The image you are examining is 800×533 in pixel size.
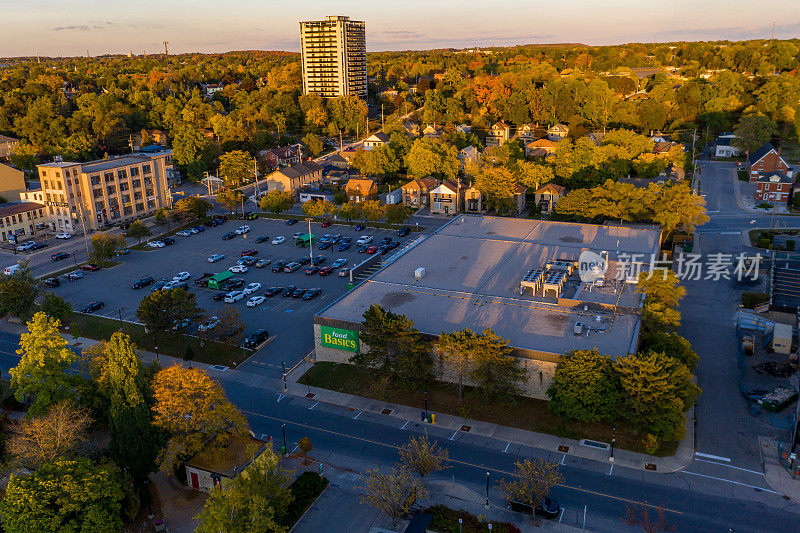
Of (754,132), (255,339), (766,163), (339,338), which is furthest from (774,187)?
(255,339)

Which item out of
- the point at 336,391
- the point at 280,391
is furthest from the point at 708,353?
the point at 280,391

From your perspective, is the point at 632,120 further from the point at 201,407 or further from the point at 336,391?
the point at 201,407

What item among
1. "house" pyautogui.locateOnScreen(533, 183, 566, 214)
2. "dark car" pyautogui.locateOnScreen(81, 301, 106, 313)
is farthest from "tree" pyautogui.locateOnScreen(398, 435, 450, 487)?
"house" pyautogui.locateOnScreen(533, 183, 566, 214)

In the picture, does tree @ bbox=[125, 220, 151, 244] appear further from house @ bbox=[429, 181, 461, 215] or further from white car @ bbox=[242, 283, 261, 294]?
house @ bbox=[429, 181, 461, 215]

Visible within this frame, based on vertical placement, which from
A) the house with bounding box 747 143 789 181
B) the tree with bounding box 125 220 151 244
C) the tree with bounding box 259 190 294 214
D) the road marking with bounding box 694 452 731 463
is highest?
the house with bounding box 747 143 789 181

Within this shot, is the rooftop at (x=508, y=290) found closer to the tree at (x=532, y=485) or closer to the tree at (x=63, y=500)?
the tree at (x=532, y=485)

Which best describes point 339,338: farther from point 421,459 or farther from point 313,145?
point 313,145
